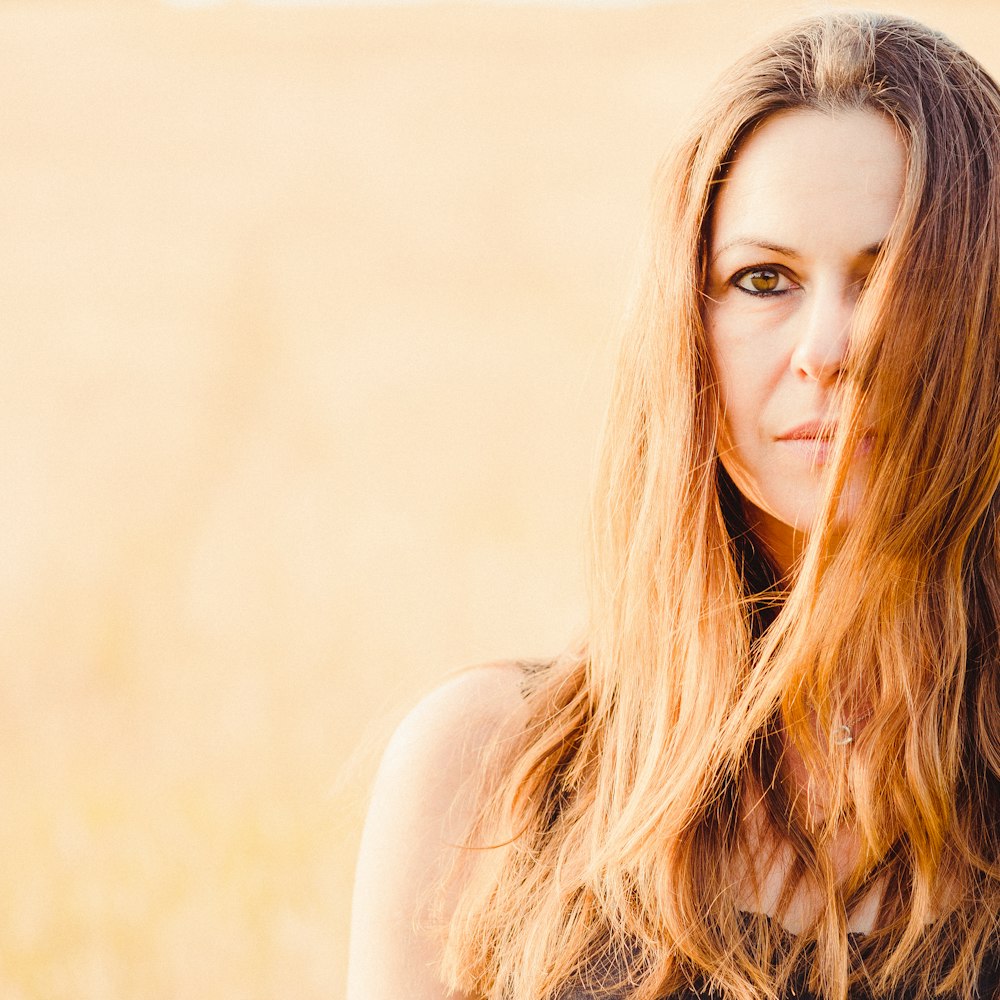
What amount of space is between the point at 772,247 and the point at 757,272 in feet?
0.13

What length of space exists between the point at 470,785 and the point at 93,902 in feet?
11.1

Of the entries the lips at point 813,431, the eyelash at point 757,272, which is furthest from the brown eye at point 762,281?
the lips at point 813,431

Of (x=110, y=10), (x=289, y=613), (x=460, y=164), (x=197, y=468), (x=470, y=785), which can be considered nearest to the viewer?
(x=470, y=785)

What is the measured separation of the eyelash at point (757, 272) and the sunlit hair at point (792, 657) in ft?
0.15

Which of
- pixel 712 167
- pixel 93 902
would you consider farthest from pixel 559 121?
pixel 712 167

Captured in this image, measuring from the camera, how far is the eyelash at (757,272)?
136 centimetres

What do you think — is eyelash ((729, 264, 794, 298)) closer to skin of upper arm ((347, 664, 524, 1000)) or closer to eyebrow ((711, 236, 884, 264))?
eyebrow ((711, 236, 884, 264))

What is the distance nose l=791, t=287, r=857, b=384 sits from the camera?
4.30ft

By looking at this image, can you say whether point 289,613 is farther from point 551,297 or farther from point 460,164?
point 460,164

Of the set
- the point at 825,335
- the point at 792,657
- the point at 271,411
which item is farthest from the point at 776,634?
the point at 271,411

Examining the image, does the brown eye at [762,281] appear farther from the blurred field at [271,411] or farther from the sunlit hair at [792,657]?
the blurred field at [271,411]

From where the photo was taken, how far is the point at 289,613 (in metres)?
6.60

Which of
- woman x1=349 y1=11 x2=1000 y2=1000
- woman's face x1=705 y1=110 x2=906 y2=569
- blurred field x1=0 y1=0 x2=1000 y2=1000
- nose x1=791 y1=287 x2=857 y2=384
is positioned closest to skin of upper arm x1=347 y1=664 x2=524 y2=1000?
woman x1=349 y1=11 x2=1000 y2=1000

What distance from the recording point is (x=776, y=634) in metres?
1.42
